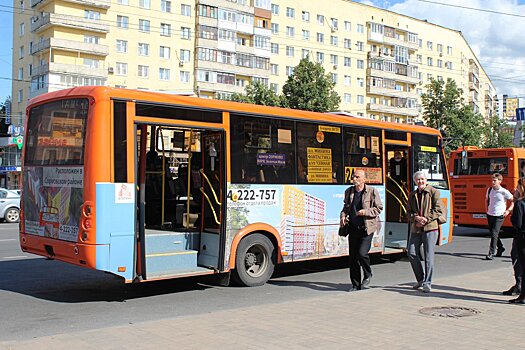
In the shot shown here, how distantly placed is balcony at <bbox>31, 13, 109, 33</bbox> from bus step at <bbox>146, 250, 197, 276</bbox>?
5119 centimetres

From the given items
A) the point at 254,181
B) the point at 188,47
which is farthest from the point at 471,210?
the point at 188,47

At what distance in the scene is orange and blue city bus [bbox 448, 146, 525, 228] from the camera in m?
19.5

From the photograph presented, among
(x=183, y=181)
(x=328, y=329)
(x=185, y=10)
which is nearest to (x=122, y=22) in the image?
(x=185, y=10)

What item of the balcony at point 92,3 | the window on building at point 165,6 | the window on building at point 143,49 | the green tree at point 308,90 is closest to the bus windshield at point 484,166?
the green tree at point 308,90

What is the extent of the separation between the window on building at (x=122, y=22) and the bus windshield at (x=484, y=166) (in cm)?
4541

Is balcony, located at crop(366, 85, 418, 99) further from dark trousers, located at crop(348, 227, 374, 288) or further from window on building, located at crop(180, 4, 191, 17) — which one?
dark trousers, located at crop(348, 227, 374, 288)

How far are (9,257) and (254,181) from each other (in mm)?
6457

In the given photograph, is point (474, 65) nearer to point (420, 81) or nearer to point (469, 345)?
point (420, 81)

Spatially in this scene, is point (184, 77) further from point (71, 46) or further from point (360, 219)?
point (360, 219)

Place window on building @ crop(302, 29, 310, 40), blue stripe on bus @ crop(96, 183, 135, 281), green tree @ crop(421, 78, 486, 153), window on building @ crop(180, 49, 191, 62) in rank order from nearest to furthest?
blue stripe on bus @ crop(96, 183, 135, 281)
green tree @ crop(421, 78, 486, 153)
window on building @ crop(180, 49, 191, 62)
window on building @ crop(302, 29, 310, 40)

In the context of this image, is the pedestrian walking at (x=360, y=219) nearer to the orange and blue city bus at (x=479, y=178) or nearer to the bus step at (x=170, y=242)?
the bus step at (x=170, y=242)

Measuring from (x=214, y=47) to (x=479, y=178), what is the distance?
47.3 m

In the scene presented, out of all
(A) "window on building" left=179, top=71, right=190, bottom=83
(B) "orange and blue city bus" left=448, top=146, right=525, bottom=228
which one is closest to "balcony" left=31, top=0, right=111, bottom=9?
(A) "window on building" left=179, top=71, right=190, bottom=83

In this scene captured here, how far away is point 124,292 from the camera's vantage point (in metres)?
9.40
